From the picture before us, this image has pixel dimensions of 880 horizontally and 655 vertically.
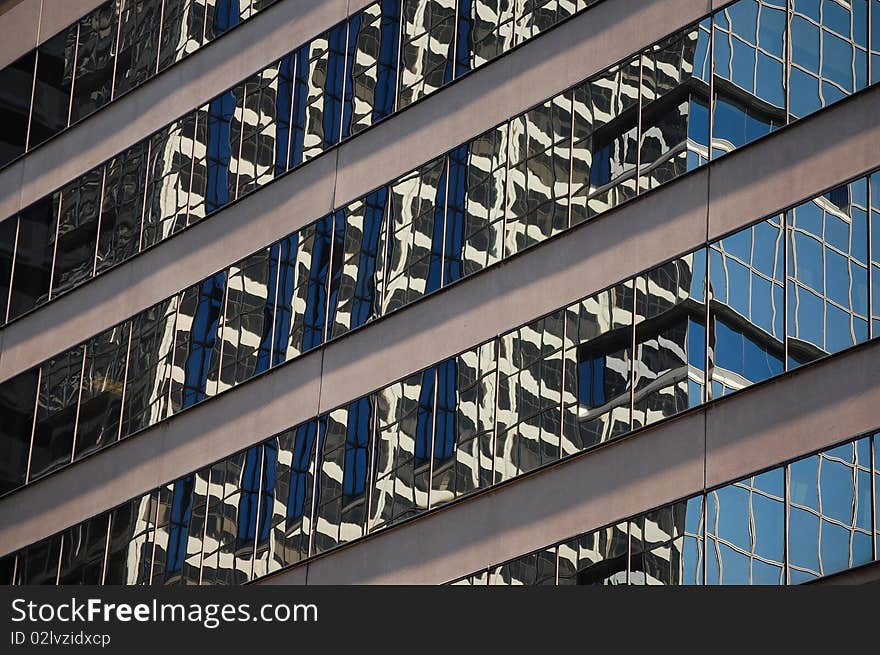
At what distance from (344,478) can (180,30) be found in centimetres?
1270

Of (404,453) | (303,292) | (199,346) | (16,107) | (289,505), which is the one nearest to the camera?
(404,453)

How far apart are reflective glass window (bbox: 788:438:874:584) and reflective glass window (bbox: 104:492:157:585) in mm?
15114

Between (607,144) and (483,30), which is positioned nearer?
(607,144)

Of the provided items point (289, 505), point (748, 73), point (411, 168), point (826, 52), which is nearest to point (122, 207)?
point (411, 168)

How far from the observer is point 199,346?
46.8m

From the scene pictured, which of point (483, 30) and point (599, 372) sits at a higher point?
point (483, 30)

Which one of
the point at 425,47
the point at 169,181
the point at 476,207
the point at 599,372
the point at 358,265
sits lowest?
the point at 599,372

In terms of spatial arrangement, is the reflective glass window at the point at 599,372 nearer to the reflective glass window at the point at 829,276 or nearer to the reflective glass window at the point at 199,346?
the reflective glass window at the point at 829,276

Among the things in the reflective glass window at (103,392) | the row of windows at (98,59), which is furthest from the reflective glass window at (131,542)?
the row of windows at (98,59)

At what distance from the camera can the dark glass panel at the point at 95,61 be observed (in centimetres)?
5206

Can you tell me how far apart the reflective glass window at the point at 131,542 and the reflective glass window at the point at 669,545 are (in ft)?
39.5

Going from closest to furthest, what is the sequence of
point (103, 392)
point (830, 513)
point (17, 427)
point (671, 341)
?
point (830, 513)
point (671, 341)
point (103, 392)
point (17, 427)

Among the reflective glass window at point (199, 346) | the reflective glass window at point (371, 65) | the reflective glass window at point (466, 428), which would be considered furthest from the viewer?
the reflective glass window at point (199, 346)

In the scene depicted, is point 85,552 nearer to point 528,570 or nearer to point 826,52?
point 528,570
